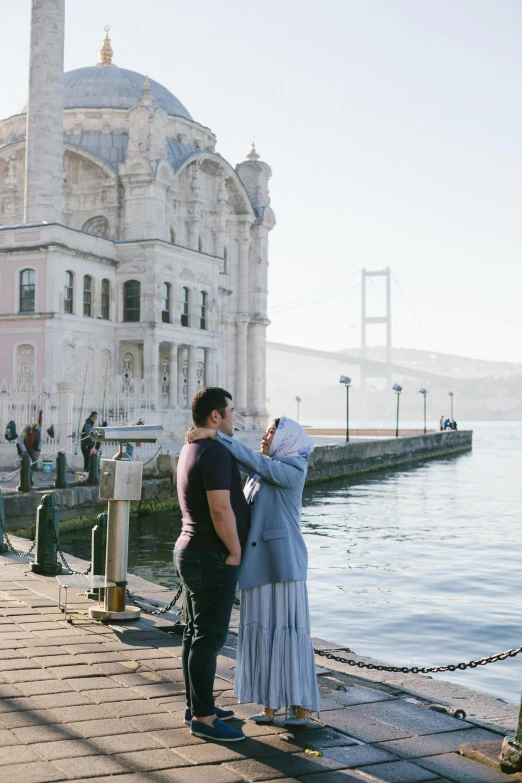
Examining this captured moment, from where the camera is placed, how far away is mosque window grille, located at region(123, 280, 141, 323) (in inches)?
1355

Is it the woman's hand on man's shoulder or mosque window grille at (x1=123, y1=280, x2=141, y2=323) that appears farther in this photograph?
mosque window grille at (x1=123, y1=280, x2=141, y2=323)

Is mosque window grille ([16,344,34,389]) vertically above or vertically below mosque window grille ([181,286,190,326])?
below

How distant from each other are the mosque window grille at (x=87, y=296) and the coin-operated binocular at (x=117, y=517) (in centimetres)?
2596

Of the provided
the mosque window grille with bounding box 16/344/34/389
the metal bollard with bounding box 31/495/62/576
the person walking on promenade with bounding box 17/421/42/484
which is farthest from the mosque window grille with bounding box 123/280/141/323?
the metal bollard with bounding box 31/495/62/576

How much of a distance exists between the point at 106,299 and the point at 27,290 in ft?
13.6

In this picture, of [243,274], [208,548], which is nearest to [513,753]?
[208,548]

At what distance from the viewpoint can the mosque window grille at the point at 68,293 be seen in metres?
30.8

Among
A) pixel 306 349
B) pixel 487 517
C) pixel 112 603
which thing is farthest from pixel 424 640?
pixel 306 349

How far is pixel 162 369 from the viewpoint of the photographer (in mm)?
35719

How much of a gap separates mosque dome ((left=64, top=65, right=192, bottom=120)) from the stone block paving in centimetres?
4165

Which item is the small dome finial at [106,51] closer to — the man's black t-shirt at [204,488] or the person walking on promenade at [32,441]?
the person walking on promenade at [32,441]

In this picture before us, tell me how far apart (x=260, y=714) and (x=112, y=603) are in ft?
8.01

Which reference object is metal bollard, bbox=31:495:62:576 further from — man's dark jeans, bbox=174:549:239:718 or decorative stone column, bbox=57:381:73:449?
decorative stone column, bbox=57:381:73:449

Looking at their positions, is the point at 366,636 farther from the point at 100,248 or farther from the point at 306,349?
the point at 306,349
